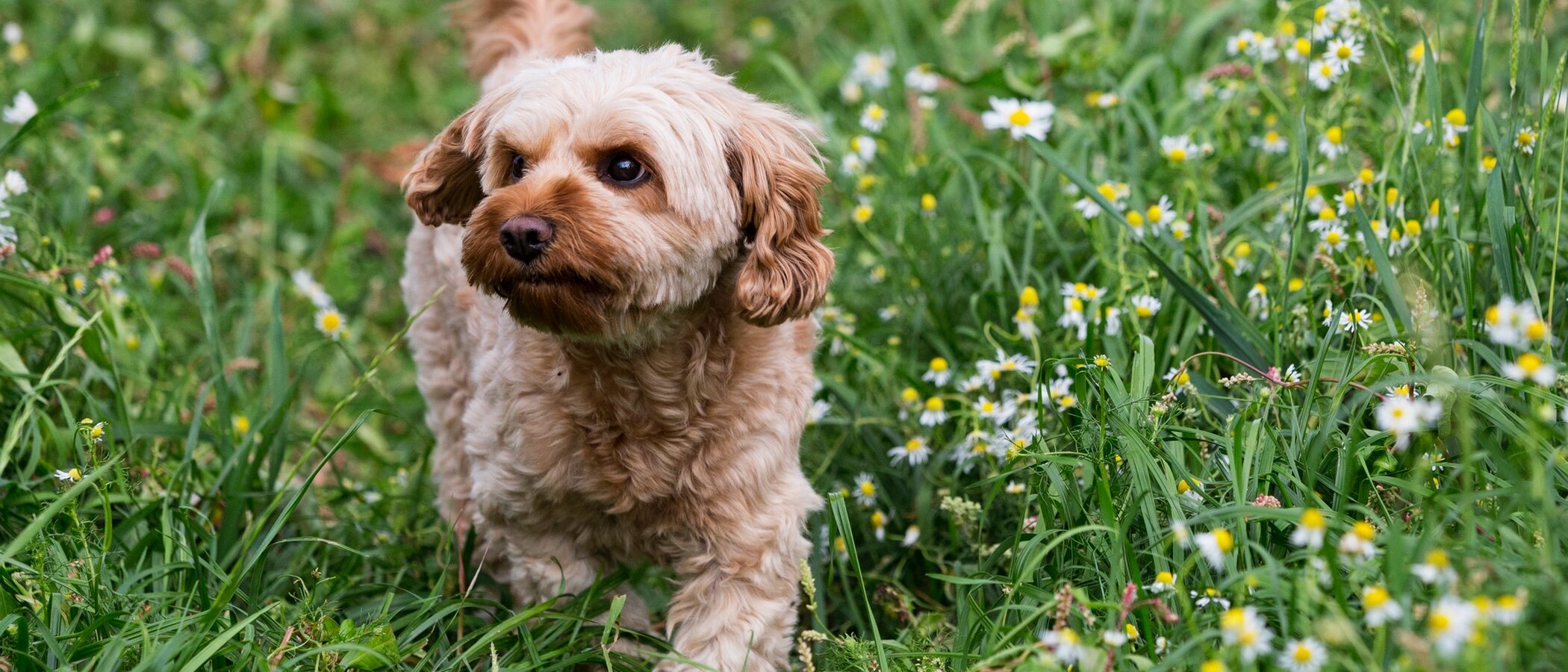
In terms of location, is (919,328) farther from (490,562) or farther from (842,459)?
(490,562)

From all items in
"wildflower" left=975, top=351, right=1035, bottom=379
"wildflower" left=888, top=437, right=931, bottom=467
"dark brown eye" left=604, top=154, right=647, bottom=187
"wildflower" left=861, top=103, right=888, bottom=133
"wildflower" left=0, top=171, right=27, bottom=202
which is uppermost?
"wildflower" left=861, top=103, right=888, bottom=133

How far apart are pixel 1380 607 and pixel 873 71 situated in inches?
148

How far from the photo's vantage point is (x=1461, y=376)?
9.18ft

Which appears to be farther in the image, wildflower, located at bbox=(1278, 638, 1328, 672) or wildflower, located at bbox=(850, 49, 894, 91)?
wildflower, located at bbox=(850, 49, 894, 91)

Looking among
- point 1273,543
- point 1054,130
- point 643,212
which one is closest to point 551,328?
point 643,212

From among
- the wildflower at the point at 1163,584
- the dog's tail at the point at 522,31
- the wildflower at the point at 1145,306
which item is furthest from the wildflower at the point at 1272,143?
the dog's tail at the point at 522,31

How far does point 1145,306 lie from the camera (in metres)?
3.40

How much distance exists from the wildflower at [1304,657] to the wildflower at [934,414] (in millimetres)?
1570

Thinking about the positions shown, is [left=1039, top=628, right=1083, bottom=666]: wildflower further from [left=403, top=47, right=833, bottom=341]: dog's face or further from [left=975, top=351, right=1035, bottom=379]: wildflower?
[left=975, top=351, right=1035, bottom=379]: wildflower

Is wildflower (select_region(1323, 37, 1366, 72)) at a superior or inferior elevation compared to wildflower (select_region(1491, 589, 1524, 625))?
superior

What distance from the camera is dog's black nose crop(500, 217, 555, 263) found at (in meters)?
2.69

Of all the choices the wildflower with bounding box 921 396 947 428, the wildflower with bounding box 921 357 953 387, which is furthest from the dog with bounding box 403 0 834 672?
the wildflower with bounding box 921 357 953 387

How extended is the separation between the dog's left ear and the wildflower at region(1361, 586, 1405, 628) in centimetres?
131

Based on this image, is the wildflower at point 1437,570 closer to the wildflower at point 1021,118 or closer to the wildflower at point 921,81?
→ the wildflower at point 1021,118
